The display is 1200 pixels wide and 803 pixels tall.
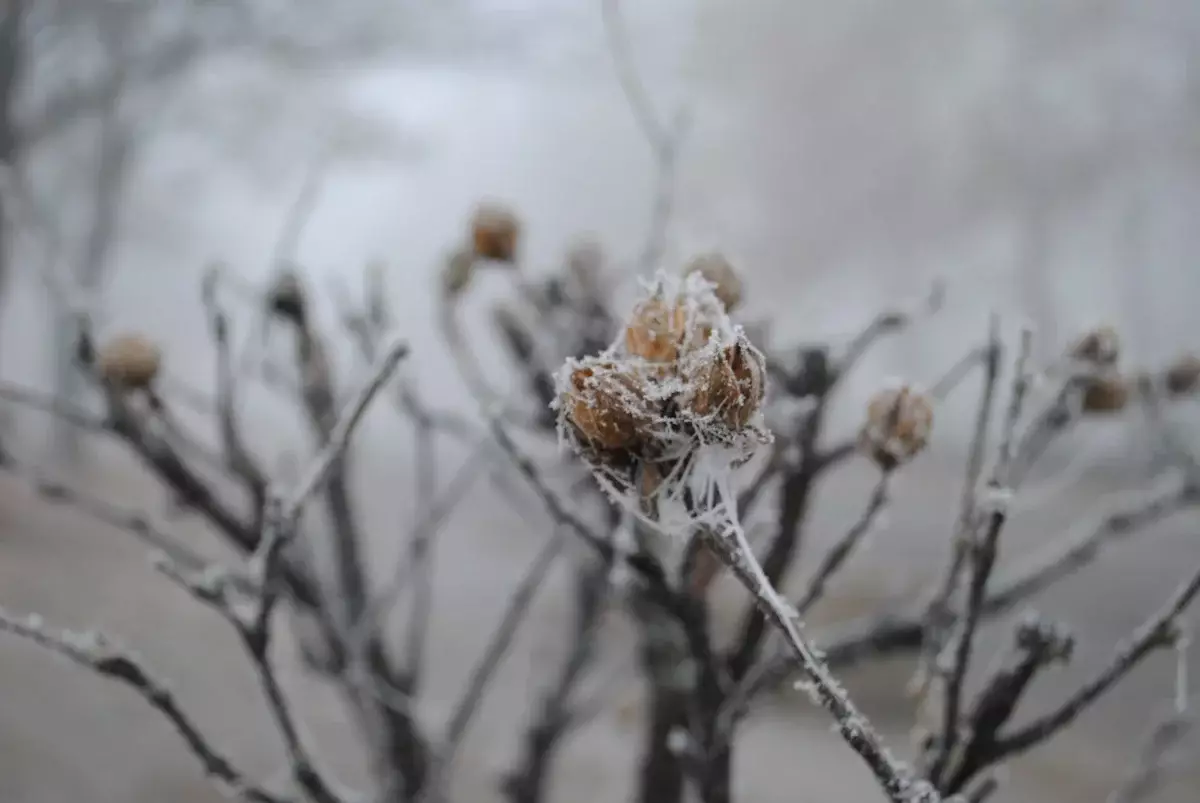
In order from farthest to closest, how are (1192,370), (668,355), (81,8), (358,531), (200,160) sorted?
(200,160) → (81,8) → (358,531) → (1192,370) → (668,355)

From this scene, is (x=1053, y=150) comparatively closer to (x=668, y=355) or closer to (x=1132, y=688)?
(x=1132, y=688)

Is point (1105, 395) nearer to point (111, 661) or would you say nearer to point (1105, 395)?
point (1105, 395)

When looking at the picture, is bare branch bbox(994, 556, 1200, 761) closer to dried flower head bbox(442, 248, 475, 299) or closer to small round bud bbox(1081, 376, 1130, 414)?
small round bud bbox(1081, 376, 1130, 414)

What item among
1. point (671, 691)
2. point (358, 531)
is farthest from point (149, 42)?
point (671, 691)

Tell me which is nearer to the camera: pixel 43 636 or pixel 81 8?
pixel 43 636

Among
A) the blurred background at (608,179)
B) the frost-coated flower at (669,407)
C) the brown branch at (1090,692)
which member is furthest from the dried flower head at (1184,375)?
the blurred background at (608,179)

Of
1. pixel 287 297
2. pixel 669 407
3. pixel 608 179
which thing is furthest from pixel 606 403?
pixel 608 179

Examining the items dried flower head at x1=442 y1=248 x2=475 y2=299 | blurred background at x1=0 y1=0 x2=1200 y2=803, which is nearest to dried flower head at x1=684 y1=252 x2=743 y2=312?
dried flower head at x1=442 y1=248 x2=475 y2=299
